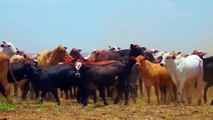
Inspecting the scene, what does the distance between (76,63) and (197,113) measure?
4.73m

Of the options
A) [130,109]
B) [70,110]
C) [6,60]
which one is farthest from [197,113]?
[6,60]

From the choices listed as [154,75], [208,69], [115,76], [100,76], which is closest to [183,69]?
[154,75]

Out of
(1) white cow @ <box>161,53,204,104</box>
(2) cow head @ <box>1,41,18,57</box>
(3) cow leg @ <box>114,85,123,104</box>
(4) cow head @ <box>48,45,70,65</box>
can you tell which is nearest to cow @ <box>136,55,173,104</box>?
(1) white cow @ <box>161,53,204,104</box>

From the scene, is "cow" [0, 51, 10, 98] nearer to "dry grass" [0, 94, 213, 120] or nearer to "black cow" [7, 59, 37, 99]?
"black cow" [7, 59, 37, 99]

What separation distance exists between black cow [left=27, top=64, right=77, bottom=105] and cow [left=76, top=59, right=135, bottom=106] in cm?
56

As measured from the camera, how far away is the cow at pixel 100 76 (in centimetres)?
1530

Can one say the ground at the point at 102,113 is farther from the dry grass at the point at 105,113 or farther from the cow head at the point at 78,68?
the cow head at the point at 78,68

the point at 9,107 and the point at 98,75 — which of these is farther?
the point at 98,75

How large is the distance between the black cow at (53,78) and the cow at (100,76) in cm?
56

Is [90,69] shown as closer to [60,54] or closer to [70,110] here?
[70,110]

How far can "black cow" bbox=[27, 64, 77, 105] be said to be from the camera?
53.2 ft

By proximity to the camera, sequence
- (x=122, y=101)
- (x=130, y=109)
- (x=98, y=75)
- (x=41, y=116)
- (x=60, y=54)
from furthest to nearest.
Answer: (x=60, y=54), (x=122, y=101), (x=98, y=75), (x=130, y=109), (x=41, y=116)

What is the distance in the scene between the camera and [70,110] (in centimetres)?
1360

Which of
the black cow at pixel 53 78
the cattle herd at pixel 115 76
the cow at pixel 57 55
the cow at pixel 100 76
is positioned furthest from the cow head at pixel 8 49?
the cow at pixel 100 76
